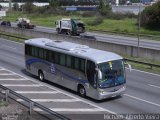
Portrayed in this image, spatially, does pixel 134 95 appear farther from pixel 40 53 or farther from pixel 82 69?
pixel 40 53

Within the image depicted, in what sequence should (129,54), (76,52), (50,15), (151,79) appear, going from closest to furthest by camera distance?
(76,52), (151,79), (129,54), (50,15)

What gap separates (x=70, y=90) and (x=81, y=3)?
173 m

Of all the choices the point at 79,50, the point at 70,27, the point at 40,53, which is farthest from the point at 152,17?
the point at 79,50

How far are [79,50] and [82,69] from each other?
1.55 meters

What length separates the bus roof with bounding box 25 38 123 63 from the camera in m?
19.9

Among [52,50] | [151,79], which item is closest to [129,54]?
[151,79]

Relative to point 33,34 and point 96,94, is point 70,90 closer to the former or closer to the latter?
point 96,94

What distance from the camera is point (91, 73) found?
19.8m

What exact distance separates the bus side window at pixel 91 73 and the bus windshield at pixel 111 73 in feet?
1.20

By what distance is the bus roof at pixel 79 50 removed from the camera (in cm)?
1988

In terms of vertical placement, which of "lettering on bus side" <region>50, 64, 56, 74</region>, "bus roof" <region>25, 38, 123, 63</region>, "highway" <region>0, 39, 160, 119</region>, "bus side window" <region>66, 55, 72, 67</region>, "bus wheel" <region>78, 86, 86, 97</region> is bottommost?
"highway" <region>0, 39, 160, 119</region>

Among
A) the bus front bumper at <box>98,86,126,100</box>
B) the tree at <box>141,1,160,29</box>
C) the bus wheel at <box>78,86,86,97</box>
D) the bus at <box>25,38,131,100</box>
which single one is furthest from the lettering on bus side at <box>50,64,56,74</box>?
the tree at <box>141,1,160,29</box>

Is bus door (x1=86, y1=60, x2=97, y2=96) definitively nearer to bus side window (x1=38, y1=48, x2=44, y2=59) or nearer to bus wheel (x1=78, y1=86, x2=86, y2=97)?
bus wheel (x1=78, y1=86, x2=86, y2=97)

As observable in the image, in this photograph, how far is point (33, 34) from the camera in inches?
2088
